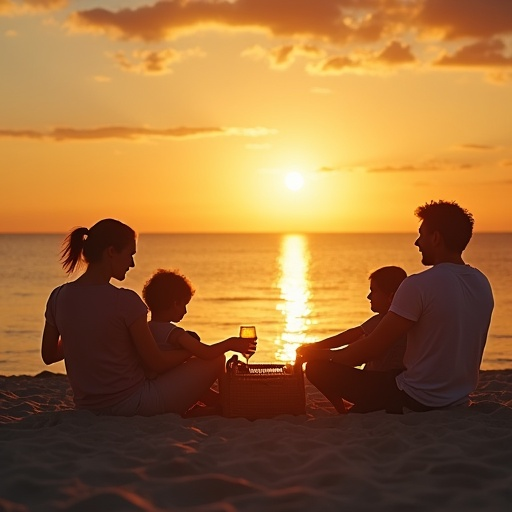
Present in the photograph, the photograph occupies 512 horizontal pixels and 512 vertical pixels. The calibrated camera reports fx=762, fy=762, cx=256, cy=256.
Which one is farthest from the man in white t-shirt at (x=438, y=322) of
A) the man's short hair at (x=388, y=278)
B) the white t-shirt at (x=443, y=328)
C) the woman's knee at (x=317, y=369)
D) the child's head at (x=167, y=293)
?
the child's head at (x=167, y=293)

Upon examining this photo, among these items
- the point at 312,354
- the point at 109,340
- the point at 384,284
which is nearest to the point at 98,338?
the point at 109,340

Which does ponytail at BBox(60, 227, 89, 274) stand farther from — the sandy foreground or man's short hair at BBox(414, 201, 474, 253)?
man's short hair at BBox(414, 201, 474, 253)

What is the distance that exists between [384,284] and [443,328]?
95cm

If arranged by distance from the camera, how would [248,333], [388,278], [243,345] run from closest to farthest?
1. [243,345]
2. [248,333]
3. [388,278]

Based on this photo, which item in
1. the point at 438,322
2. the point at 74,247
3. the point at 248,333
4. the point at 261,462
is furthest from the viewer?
the point at 248,333

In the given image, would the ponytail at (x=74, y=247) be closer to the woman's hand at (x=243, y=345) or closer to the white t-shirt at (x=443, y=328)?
the woman's hand at (x=243, y=345)

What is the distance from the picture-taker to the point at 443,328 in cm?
564

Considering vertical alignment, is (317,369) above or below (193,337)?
below

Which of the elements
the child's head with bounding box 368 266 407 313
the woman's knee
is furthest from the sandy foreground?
the child's head with bounding box 368 266 407 313

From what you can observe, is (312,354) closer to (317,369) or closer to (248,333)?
(317,369)

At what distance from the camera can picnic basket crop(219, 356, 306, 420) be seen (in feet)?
20.3

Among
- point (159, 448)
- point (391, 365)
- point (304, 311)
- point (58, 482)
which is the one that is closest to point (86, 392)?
point (159, 448)

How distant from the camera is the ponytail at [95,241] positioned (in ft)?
18.7

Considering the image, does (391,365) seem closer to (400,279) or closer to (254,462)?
(400,279)
